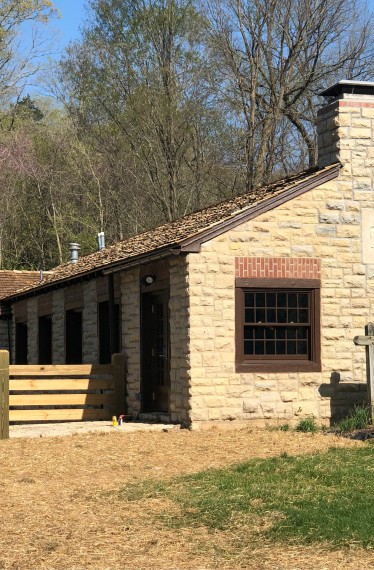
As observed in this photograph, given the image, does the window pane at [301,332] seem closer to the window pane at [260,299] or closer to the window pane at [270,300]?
the window pane at [270,300]

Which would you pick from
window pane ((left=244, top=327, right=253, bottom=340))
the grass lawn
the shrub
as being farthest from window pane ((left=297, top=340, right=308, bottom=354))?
the grass lawn

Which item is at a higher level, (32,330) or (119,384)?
(32,330)

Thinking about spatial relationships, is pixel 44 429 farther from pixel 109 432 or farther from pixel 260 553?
pixel 260 553

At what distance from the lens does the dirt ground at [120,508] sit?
7090mm

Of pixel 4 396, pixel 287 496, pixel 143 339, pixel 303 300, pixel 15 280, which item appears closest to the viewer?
pixel 287 496

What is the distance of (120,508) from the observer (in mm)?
9000

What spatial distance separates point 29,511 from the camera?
8969mm

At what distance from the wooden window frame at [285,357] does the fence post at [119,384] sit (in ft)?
8.24

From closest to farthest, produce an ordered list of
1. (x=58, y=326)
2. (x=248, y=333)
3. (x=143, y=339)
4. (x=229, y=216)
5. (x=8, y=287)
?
1. (x=229, y=216)
2. (x=248, y=333)
3. (x=143, y=339)
4. (x=58, y=326)
5. (x=8, y=287)

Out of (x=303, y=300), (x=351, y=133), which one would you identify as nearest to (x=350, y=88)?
(x=351, y=133)

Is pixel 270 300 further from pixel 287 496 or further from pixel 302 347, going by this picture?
pixel 287 496

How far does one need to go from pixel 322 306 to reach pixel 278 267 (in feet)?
3.25

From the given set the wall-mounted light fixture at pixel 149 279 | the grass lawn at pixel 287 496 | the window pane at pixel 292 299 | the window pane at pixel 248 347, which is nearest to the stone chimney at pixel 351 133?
the window pane at pixel 292 299

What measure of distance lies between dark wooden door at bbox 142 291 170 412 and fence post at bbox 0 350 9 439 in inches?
113
